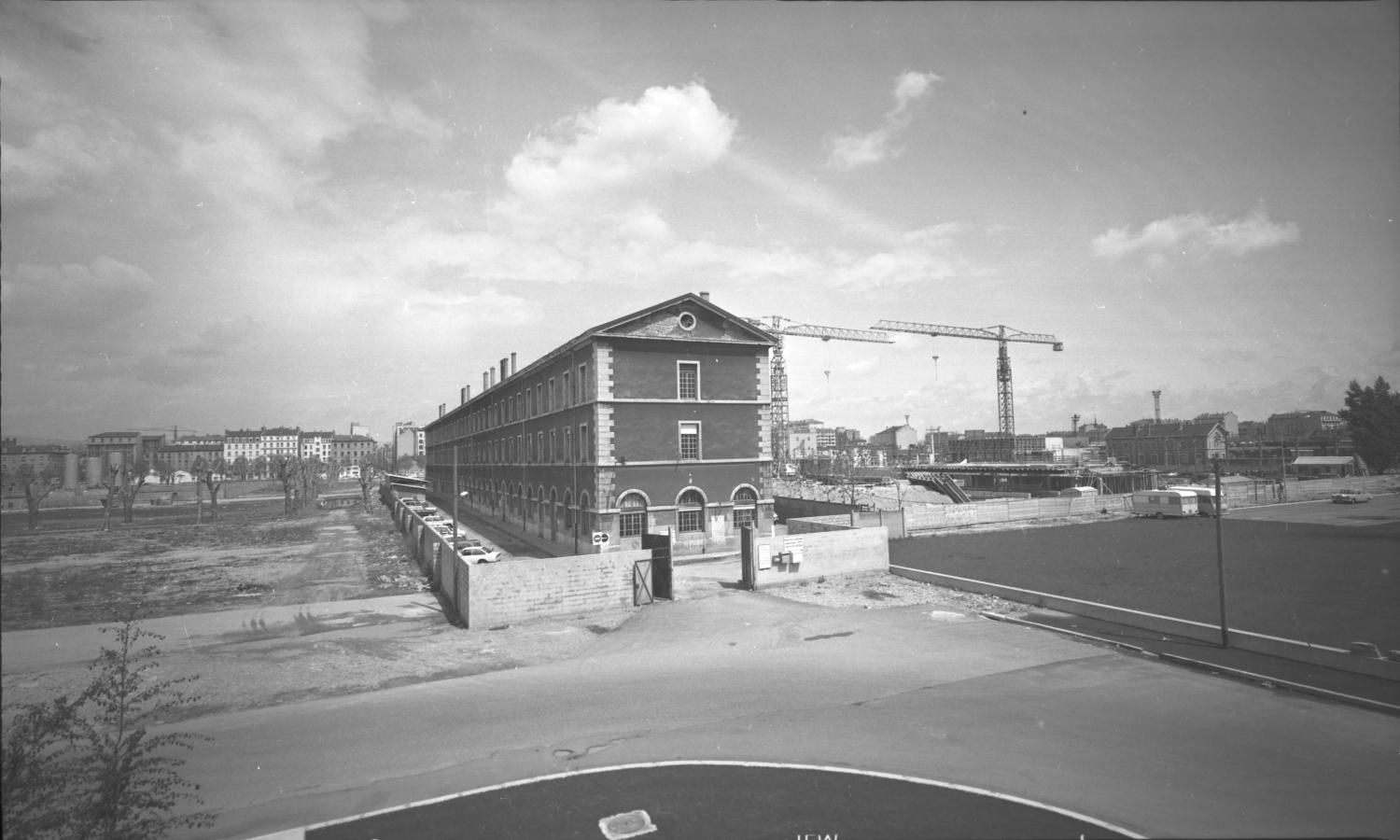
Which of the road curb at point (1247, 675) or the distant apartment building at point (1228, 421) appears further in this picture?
the distant apartment building at point (1228, 421)

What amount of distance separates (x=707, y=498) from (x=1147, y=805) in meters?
24.7

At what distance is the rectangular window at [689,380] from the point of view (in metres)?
31.8

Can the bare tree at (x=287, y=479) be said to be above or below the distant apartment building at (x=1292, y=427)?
Answer: below

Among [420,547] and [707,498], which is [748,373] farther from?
[420,547]

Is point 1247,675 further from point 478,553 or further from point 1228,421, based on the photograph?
point 1228,421

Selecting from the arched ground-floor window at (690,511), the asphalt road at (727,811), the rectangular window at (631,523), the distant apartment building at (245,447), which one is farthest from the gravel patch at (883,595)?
the distant apartment building at (245,447)

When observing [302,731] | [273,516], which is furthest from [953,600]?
[273,516]

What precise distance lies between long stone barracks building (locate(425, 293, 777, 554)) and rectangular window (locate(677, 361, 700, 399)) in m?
0.05

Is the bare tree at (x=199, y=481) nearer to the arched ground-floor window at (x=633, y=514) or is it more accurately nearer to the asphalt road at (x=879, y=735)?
the arched ground-floor window at (x=633, y=514)

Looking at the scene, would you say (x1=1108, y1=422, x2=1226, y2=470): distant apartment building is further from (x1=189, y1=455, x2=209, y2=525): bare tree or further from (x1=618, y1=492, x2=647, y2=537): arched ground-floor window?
(x1=189, y1=455, x2=209, y2=525): bare tree

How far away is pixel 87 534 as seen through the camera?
2755 centimetres

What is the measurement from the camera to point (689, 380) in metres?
32.0

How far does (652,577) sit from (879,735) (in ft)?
38.4

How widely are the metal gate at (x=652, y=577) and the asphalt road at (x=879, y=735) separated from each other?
516 cm
